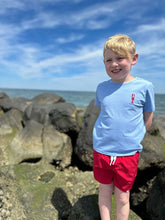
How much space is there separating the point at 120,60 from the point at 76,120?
3.76m

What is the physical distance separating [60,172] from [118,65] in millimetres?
3280

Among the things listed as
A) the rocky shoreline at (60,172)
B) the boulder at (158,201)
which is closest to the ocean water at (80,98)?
the rocky shoreline at (60,172)

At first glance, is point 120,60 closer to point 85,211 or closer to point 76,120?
point 85,211

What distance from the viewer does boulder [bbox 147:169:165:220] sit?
288 cm

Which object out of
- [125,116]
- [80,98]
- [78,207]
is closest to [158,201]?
[78,207]

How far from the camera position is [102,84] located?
96.3 inches

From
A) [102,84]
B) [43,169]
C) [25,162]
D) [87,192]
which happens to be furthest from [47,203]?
[102,84]

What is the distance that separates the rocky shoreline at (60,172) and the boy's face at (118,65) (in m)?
1.90

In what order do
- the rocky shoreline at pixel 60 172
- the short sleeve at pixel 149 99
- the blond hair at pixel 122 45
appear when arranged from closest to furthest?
the blond hair at pixel 122 45 → the short sleeve at pixel 149 99 → the rocky shoreline at pixel 60 172

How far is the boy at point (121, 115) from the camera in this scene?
213cm

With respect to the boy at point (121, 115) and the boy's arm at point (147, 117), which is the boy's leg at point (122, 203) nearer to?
the boy at point (121, 115)

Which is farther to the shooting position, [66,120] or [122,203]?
[66,120]

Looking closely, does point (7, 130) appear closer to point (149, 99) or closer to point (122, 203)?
point (122, 203)

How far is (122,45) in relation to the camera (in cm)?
206
